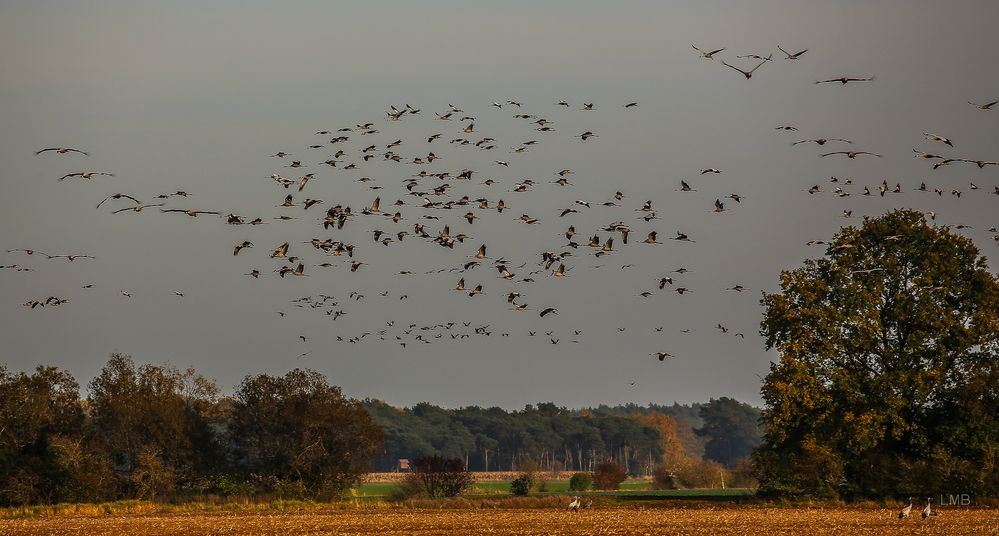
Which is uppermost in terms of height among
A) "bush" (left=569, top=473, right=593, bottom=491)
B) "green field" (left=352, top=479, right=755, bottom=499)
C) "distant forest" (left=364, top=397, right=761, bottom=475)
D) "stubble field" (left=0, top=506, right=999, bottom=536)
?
"distant forest" (left=364, top=397, right=761, bottom=475)

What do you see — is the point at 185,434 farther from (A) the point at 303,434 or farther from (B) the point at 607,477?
(B) the point at 607,477

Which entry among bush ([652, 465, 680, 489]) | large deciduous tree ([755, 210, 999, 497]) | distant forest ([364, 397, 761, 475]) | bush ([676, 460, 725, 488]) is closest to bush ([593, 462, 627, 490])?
bush ([652, 465, 680, 489])

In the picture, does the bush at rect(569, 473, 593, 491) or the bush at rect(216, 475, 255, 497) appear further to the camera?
the bush at rect(569, 473, 593, 491)

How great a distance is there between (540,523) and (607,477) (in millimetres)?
66819

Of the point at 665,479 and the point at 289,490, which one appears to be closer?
the point at 289,490

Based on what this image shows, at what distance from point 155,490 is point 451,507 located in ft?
65.0

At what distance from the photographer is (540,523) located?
149ft

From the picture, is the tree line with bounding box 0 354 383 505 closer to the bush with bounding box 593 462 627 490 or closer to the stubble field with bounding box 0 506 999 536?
the stubble field with bounding box 0 506 999 536

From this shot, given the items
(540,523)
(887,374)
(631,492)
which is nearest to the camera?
(540,523)

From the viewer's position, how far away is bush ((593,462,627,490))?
110 meters

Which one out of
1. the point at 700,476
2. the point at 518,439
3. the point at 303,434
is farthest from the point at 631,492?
the point at 518,439

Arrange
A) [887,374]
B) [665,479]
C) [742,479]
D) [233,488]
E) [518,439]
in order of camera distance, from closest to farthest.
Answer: [887,374], [233,488], [742,479], [665,479], [518,439]

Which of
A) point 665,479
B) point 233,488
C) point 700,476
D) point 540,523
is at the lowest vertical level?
point 540,523

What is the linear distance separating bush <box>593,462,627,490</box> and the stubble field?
53677 millimetres
